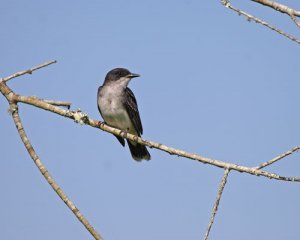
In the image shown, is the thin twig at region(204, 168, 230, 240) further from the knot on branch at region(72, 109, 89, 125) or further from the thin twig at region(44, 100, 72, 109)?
the knot on branch at region(72, 109, 89, 125)

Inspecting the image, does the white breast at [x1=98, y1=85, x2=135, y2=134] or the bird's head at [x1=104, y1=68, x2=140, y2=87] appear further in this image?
the bird's head at [x1=104, y1=68, x2=140, y2=87]

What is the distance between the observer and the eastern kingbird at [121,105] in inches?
407

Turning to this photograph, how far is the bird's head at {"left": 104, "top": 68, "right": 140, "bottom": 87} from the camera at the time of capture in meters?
10.9

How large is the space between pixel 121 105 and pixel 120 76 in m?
0.81

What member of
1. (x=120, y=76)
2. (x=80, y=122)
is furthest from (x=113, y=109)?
(x=80, y=122)

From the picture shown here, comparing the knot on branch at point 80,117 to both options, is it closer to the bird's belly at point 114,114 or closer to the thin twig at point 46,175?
the thin twig at point 46,175

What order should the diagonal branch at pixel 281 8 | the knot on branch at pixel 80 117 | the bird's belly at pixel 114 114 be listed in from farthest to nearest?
the bird's belly at pixel 114 114 < the knot on branch at pixel 80 117 < the diagonal branch at pixel 281 8

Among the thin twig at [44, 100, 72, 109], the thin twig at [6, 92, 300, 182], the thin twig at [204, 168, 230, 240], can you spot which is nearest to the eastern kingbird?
the thin twig at [6, 92, 300, 182]

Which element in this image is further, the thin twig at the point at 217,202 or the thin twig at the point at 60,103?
the thin twig at the point at 60,103

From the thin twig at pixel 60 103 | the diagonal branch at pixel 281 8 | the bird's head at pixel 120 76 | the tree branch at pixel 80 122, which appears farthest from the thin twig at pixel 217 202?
the bird's head at pixel 120 76

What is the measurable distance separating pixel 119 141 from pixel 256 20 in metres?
7.70

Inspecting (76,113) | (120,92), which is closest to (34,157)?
(76,113)

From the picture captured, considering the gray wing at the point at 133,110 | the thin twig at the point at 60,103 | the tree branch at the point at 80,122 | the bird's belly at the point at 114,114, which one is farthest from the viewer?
the gray wing at the point at 133,110

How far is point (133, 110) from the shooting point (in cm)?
1063
